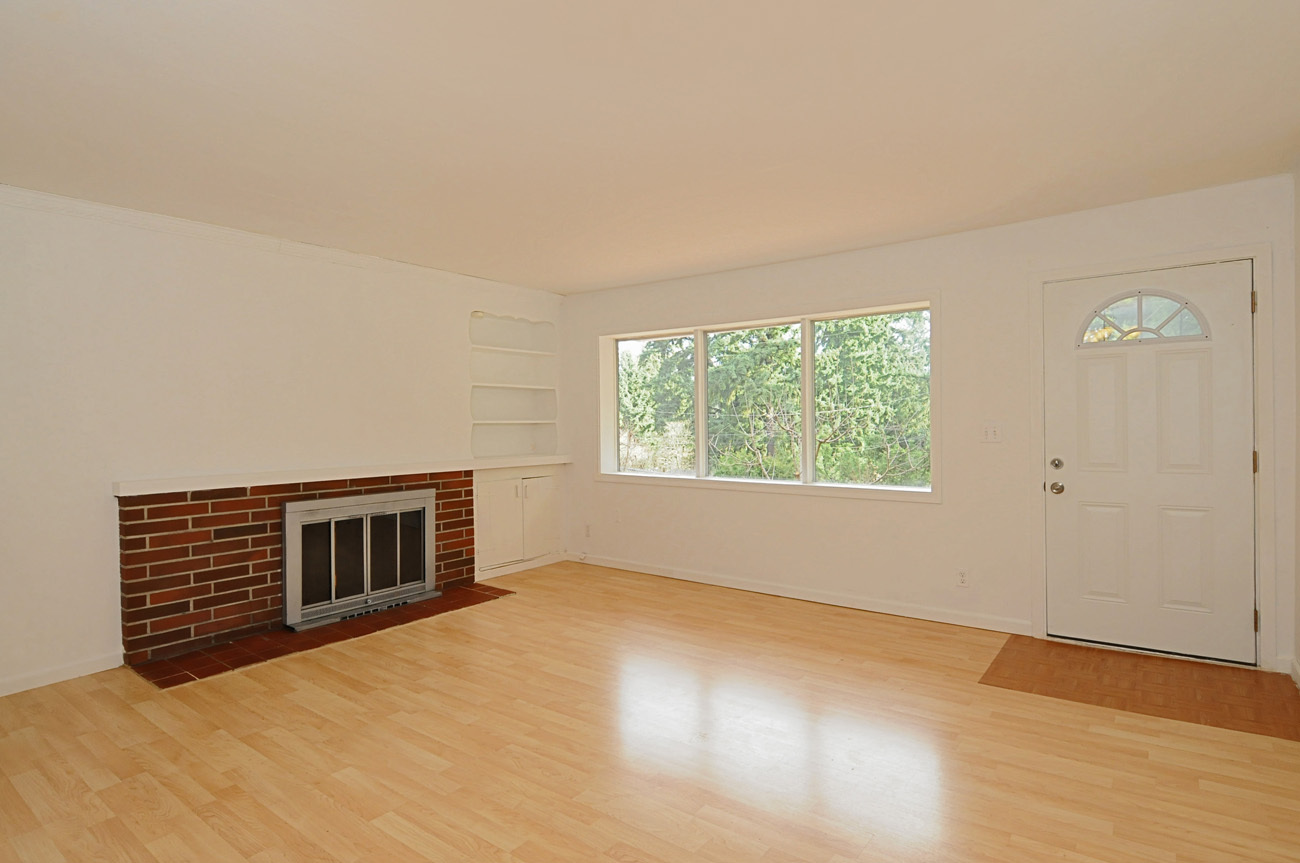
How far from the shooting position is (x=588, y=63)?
223 centimetres

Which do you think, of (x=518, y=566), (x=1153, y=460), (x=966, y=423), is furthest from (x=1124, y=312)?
(x=518, y=566)

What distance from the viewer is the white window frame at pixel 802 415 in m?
4.43

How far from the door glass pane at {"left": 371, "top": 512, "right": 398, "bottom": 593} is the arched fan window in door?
462 centimetres

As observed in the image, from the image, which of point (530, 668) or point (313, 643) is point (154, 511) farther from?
point (530, 668)

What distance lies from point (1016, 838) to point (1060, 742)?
820 mm

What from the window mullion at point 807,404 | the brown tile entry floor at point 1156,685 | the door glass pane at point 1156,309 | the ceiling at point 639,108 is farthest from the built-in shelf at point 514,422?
the door glass pane at point 1156,309

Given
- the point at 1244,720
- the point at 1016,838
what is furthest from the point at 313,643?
the point at 1244,720

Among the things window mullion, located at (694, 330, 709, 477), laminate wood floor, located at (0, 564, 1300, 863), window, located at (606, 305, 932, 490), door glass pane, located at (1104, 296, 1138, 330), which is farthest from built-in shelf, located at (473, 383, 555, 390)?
door glass pane, located at (1104, 296, 1138, 330)

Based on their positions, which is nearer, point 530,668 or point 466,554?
point 530,668

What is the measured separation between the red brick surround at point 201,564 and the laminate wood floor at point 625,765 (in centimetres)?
43

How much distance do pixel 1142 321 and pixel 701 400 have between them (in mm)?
3021

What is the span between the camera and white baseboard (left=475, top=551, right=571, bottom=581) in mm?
5637

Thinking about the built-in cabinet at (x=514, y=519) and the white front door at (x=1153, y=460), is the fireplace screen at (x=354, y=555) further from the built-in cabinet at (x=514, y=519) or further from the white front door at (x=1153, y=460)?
the white front door at (x=1153, y=460)

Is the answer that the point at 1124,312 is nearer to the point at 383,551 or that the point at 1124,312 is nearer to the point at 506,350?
the point at 506,350
